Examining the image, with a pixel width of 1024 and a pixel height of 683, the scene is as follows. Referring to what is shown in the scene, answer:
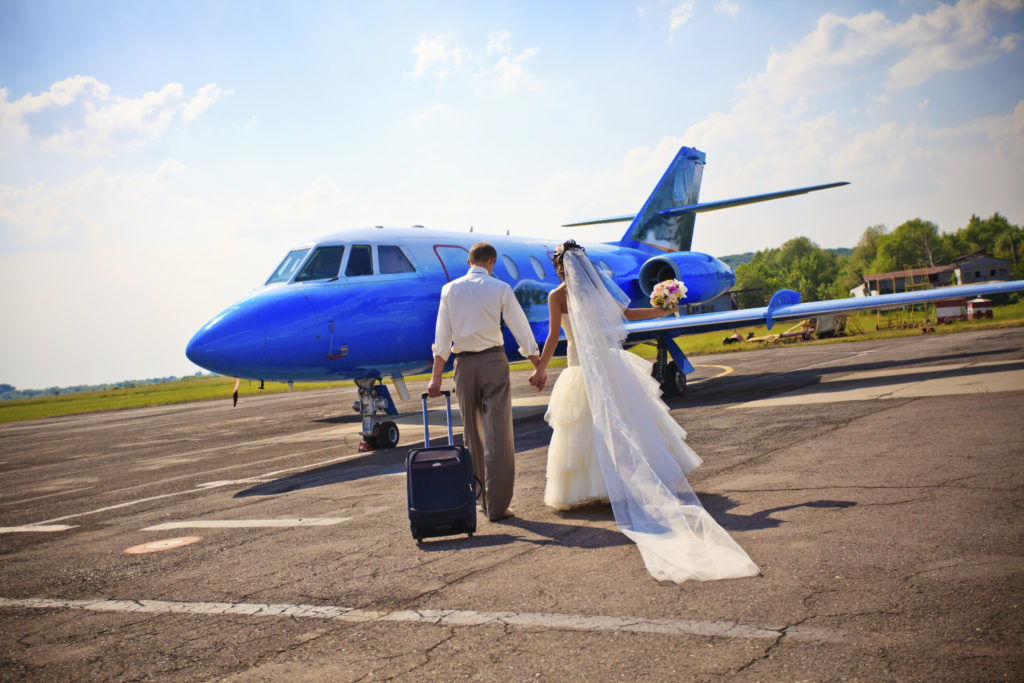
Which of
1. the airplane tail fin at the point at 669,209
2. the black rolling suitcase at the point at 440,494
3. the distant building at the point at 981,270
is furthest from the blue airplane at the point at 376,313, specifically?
the distant building at the point at 981,270

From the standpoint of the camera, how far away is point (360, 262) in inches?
441

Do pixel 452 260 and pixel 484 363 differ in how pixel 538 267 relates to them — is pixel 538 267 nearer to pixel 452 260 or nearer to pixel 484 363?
pixel 452 260

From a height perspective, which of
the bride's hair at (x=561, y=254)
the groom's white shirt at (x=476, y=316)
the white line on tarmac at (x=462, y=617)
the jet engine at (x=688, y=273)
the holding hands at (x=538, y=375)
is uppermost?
the jet engine at (x=688, y=273)

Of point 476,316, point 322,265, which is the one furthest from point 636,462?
point 322,265

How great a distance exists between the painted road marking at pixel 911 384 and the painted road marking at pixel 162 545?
813 cm

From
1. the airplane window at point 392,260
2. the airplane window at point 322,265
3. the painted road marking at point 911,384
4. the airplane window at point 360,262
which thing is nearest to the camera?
the painted road marking at point 911,384

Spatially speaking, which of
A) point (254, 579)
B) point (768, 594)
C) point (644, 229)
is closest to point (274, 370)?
point (254, 579)

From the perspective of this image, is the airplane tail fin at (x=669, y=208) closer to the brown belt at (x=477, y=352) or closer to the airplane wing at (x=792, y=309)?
the airplane wing at (x=792, y=309)

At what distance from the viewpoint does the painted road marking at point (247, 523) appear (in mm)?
6384

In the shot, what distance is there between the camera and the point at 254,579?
16.0ft

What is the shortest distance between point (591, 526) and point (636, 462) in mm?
579

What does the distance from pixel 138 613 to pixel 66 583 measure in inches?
51.1

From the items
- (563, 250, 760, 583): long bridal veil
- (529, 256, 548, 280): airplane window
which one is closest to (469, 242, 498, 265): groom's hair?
(563, 250, 760, 583): long bridal veil

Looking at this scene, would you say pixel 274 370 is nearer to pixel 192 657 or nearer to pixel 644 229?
pixel 192 657
